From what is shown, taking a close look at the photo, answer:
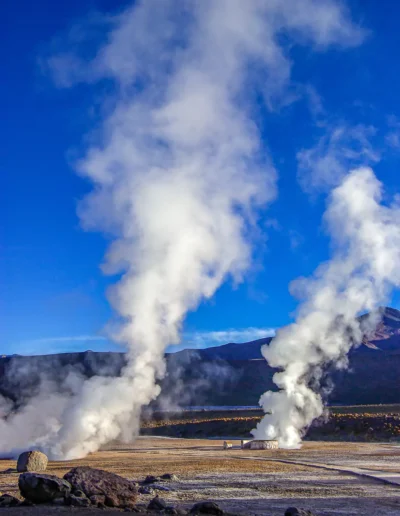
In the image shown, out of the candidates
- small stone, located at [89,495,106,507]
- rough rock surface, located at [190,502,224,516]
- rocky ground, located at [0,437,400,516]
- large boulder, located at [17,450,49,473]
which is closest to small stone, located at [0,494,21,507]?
rocky ground, located at [0,437,400,516]

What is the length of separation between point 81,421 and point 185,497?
24.6 metres

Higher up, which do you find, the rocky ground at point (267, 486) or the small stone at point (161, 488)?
the small stone at point (161, 488)

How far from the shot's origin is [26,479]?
1631 centimetres

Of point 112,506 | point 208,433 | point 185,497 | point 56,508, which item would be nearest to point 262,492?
point 185,497

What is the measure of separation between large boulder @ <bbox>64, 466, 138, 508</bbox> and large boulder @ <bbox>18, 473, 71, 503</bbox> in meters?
0.42

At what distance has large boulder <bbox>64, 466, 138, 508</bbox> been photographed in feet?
52.5

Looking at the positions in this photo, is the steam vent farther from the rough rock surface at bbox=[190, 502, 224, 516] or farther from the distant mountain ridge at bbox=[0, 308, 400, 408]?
the distant mountain ridge at bbox=[0, 308, 400, 408]

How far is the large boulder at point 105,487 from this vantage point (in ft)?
52.5

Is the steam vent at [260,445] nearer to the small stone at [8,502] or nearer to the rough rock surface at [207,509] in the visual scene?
the small stone at [8,502]

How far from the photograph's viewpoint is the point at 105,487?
1664 cm

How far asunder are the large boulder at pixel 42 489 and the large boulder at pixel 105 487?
0.42 meters

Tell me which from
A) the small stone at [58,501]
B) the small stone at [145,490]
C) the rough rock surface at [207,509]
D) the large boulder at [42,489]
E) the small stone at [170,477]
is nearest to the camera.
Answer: the rough rock surface at [207,509]

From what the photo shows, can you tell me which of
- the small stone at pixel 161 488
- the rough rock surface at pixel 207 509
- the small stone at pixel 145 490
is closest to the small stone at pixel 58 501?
the rough rock surface at pixel 207 509

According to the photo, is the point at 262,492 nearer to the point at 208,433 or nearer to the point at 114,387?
the point at 114,387
